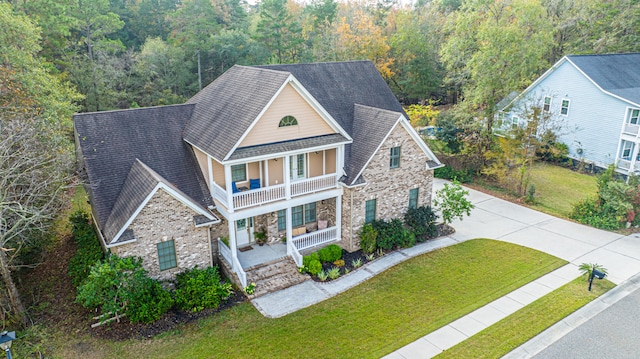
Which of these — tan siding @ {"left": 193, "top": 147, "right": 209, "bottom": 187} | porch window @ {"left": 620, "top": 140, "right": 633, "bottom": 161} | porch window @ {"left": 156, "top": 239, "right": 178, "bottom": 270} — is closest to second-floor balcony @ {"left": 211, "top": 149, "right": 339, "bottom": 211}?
tan siding @ {"left": 193, "top": 147, "right": 209, "bottom": 187}

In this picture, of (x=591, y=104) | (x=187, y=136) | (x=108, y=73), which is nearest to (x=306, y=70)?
Answer: (x=187, y=136)

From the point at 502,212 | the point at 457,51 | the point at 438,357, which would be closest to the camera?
the point at 438,357

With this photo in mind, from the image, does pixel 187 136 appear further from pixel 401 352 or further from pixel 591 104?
pixel 591 104

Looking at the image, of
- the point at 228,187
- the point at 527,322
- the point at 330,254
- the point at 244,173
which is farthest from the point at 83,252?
the point at 527,322

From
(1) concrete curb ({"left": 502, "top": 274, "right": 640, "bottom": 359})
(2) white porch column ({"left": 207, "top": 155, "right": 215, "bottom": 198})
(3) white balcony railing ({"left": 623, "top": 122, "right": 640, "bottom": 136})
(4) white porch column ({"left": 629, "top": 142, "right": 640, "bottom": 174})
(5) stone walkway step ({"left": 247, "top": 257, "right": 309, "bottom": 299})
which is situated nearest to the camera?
(1) concrete curb ({"left": 502, "top": 274, "right": 640, "bottom": 359})

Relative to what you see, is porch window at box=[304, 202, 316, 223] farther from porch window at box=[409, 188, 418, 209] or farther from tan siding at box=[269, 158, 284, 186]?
porch window at box=[409, 188, 418, 209]

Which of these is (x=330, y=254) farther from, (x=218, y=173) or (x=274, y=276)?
(x=218, y=173)

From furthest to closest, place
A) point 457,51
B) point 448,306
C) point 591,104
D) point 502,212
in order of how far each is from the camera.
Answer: point 457,51 → point 591,104 → point 502,212 → point 448,306
